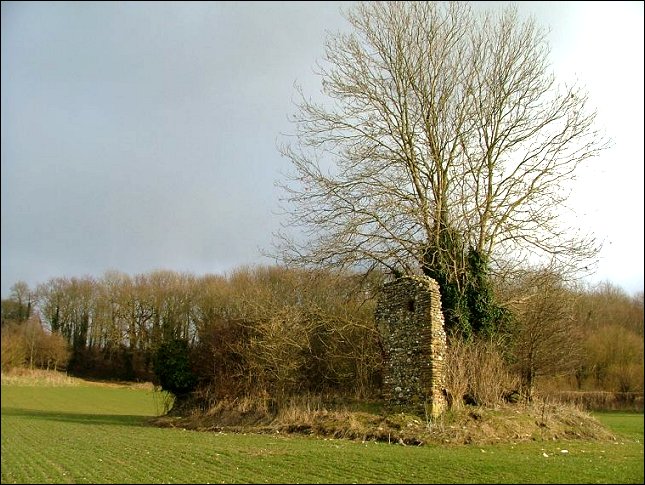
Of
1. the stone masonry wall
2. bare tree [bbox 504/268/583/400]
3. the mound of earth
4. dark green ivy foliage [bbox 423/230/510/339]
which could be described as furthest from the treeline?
the mound of earth

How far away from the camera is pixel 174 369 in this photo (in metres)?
26.9

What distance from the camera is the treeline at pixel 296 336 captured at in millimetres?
13174

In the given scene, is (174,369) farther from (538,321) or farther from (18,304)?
(18,304)

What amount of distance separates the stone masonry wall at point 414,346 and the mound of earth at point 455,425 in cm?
72

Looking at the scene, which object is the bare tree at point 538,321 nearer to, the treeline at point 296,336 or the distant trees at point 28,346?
the treeline at point 296,336

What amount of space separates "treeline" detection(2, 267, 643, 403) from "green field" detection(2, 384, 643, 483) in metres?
1.70

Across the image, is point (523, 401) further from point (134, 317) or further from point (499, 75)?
point (134, 317)

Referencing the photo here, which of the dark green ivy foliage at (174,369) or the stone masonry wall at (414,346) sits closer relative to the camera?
the stone masonry wall at (414,346)

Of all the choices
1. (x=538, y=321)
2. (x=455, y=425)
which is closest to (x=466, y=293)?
(x=538, y=321)

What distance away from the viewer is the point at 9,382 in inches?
376

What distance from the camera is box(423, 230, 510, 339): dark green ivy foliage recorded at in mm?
20031

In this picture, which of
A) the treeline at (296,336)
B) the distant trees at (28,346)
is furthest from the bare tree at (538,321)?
the distant trees at (28,346)

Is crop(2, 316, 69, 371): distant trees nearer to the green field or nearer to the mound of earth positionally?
the green field

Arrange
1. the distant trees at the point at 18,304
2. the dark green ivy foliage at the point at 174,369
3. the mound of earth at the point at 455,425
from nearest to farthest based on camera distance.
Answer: the distant trees at the point at 18,304 → the mound of earth at the point at 455,425 → the dark green ivy foliage at the point at 174,369
